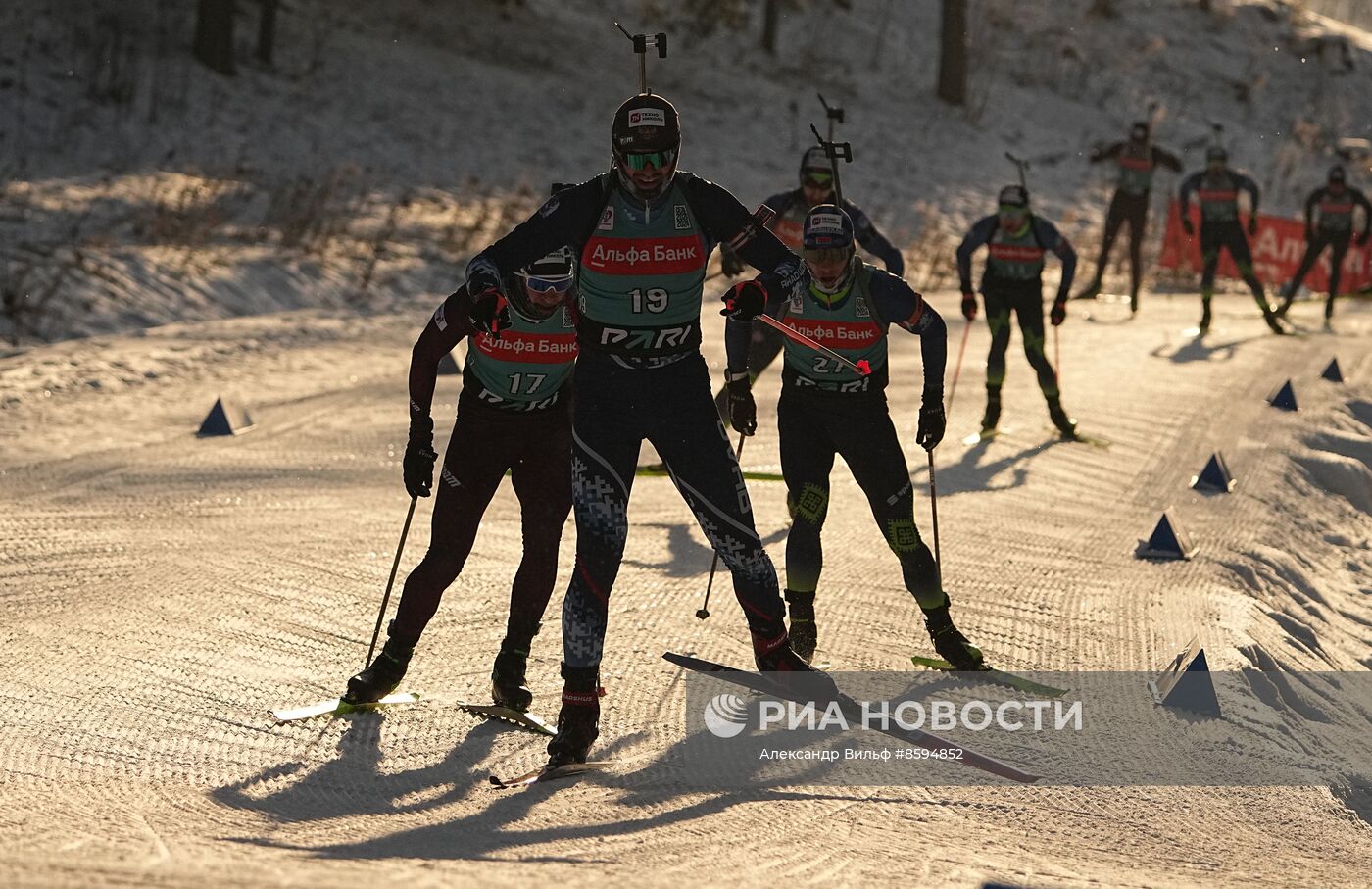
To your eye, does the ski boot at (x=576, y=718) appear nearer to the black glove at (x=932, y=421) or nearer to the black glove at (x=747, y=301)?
the black glove at (x=747, y=301)

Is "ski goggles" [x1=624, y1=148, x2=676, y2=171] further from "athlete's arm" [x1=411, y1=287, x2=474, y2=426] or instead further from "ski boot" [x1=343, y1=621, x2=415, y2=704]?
"ski boot" [x1=343, y1=621, x2=415, y2=704]

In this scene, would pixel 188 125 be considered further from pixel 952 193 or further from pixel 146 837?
pixel 146 837

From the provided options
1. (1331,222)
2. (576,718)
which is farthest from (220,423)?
(1331,222)

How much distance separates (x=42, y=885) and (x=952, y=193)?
25069mm

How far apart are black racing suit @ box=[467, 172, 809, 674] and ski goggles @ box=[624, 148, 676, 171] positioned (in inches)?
4.8

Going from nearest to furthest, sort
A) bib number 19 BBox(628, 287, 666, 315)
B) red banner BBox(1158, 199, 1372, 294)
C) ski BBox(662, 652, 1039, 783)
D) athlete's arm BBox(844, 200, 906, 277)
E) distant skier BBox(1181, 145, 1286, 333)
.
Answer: bib number 19 BBox(628, 287, 666, 315), ski BBox(662, 652, 1039, 783), athlete's arm BBox(844, 200, 906, 277), distant skier BBox(1181, 145, 1286, 333), red banner BBox(1158, 199, 1372, 294)

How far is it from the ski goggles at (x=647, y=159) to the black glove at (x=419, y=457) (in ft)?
4.21

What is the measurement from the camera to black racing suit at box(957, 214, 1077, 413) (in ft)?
40.7

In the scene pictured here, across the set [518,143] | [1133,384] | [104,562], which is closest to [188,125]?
[518,143]

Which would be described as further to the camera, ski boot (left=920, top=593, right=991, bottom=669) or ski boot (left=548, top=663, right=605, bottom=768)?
ski boot (left=920, top=593, right=991, bottom=669)

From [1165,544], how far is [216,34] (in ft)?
58.5

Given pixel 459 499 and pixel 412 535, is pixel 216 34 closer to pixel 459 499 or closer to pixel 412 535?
pixel 412 535

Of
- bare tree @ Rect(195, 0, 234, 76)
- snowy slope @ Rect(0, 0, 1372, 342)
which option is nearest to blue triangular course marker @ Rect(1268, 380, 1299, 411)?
snowy slope @ Rect(0, 0, 1372, 342)

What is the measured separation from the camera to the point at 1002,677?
711 cm
